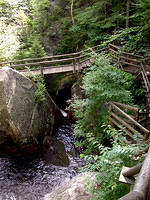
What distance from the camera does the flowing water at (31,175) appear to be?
5551 millimetres

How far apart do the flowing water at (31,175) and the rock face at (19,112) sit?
2.68 feet

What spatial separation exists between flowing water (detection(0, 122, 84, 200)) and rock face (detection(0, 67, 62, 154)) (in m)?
0.82

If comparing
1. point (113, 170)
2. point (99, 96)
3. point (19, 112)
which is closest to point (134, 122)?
point (99, 96)

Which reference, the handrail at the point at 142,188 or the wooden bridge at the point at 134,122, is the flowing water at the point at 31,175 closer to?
the wooden bridge at the point at 134,122

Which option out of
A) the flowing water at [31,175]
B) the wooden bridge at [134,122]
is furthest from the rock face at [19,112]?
the wooden bridge at [134,122]

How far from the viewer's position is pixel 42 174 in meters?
6.46

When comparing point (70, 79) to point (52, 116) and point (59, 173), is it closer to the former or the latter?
point (52, 116)

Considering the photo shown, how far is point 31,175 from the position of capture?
6406 millimetres

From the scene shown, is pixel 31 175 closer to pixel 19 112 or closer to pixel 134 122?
pixel 19 112

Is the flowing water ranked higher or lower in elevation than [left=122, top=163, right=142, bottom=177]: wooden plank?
lower

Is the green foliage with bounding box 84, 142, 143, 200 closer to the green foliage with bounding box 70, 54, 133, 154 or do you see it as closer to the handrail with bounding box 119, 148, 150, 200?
the handrail with bounding box 119, 148, 150, 200

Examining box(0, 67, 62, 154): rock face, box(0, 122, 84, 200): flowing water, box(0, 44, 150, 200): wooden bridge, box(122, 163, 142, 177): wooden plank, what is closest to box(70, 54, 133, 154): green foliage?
box(0, 44, 150, 200): wooden bridge

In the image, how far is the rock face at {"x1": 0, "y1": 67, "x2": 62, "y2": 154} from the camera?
655cm

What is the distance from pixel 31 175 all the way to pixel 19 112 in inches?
109
